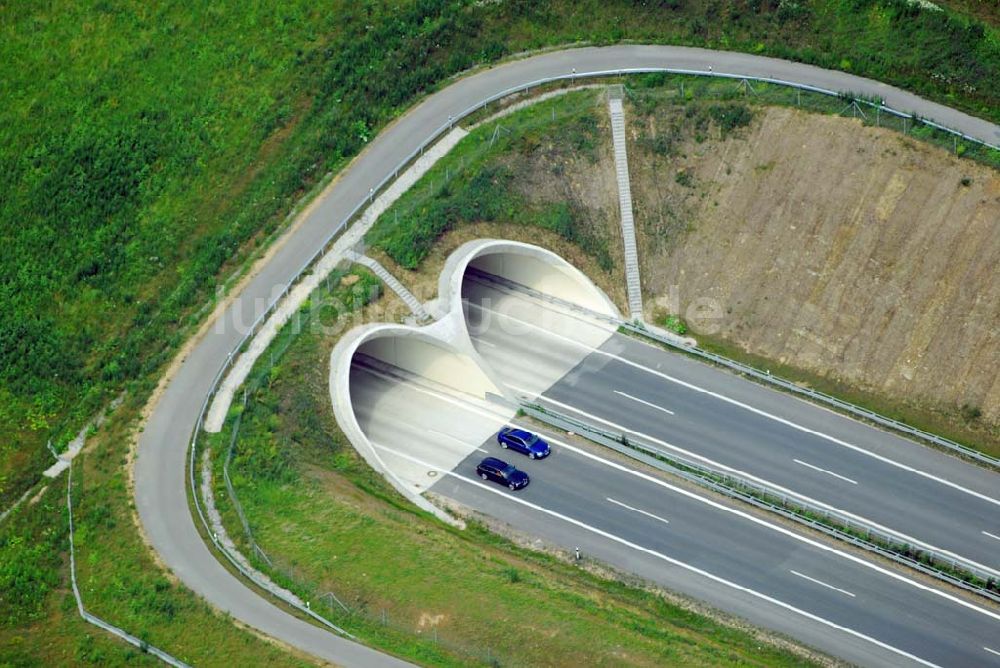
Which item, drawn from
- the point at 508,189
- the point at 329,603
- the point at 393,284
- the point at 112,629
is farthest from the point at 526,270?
the point at 112,629

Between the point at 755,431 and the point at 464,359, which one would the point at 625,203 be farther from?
the point at 755,431

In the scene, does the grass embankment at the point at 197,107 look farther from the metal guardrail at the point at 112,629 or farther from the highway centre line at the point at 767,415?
the highway centre line at the point at 767,415

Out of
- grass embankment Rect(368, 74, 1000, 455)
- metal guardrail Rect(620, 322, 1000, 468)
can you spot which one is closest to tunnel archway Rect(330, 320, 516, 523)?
grass embankment Rect(368, 74, 1000, 455)

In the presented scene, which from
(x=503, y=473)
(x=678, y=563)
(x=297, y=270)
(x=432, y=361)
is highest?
(x=297, y=270)

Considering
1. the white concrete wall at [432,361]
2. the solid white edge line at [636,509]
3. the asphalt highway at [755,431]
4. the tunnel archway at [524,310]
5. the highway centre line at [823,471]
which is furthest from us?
the tunnel archway at [524,310]

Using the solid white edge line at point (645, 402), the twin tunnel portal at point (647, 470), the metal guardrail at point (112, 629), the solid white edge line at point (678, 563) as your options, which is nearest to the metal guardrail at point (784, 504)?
the twin tunnel portal at point (647, 470)

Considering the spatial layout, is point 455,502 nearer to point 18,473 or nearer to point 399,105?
point 18,473
